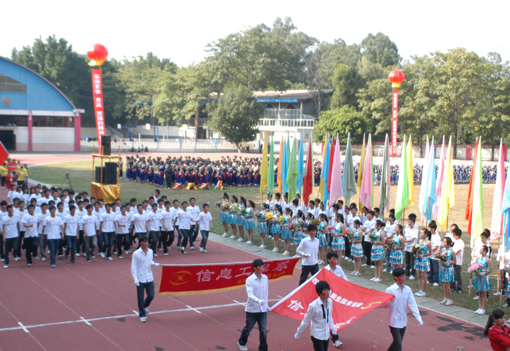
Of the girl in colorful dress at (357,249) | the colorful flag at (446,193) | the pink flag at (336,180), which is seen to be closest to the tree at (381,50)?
the pink flag at (336,180)

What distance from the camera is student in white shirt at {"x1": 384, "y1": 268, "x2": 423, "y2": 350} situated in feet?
20.9

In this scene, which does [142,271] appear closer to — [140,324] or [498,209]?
[140,324]

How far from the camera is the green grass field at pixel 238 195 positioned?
10414 millimetres

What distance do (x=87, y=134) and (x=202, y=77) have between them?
899 inches

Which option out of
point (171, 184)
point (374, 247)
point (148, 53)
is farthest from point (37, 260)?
point (148, 53)

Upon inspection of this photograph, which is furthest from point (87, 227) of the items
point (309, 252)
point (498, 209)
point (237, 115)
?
point (237, 115)

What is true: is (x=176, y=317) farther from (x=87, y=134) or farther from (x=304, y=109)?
(x=87, y=134)

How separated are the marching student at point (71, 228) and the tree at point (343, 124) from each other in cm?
4101

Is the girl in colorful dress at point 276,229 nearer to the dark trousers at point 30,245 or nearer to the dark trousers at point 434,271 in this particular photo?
the dark trousers at point 434,271

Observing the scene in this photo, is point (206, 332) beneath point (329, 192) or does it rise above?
beneath

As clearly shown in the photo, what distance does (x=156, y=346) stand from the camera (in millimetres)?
7055

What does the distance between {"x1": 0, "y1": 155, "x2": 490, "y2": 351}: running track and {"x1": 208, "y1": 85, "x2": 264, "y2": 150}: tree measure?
4317 centimetres

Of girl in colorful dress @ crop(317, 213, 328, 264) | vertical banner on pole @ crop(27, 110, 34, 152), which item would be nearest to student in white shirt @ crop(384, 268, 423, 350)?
girl in colorful dress @ crop(317, 213, 328, 264)

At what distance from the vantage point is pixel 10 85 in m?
46.8
